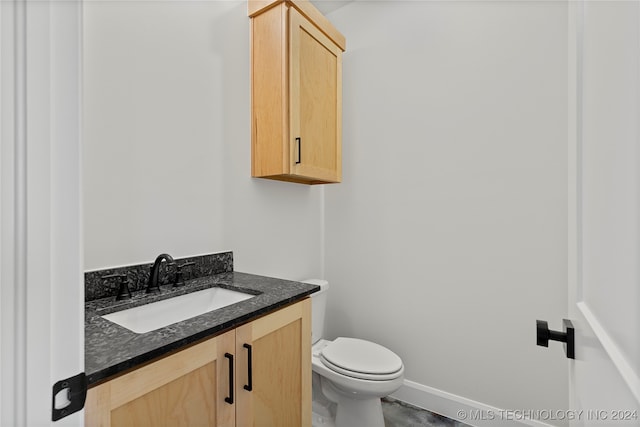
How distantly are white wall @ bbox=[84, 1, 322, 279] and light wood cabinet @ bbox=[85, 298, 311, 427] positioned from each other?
1.91 feet

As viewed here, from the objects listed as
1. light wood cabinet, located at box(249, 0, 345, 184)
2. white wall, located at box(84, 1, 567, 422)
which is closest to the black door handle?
white wall, located at box(84, 1, 567, 422)

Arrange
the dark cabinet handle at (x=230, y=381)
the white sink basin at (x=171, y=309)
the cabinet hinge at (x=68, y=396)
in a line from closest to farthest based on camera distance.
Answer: the cabinet hinge at (x=68, y=396), the dark cabinet handle at (x=230, y=381), the white sink basin at (x=171, y=309)

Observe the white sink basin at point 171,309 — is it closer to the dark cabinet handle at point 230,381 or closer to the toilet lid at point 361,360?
the dark cabinet handle at point 230,381

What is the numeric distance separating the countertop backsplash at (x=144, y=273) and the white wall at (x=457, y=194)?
3.09 feet

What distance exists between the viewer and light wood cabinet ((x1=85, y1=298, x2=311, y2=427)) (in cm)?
65

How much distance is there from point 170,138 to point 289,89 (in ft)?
1.92

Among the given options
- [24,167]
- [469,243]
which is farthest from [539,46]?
[24,167]

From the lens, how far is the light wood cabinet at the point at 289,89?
1.48m

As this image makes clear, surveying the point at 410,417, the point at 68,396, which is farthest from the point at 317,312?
the point at 68,396

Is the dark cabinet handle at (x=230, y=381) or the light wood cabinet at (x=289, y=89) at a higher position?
the light wood cabinet at (x=289, y=89)

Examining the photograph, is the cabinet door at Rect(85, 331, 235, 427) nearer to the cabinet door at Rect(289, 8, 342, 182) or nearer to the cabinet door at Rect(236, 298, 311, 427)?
the cabinet door at Rect(236, 298, 311, 427)

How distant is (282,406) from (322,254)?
1.25 metres

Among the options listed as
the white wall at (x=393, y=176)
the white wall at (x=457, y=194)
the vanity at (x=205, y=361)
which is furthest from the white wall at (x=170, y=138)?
the white wall at (x=457, y=194)

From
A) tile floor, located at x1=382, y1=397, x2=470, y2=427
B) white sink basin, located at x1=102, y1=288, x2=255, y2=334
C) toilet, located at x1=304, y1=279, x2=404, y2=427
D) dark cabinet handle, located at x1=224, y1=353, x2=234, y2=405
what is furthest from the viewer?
tile floor, located at x1=382, y1=397, x2=470, y2=427
